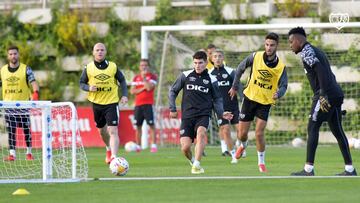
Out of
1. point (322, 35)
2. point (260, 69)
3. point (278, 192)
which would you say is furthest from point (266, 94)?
point (322, 35)

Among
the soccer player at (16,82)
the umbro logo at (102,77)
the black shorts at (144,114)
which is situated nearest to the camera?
the umbro logo at (102,77)

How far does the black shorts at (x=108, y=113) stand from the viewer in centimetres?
1645

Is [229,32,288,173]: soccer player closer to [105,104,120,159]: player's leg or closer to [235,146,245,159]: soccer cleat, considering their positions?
[235,146,245,159]: soccer cleat

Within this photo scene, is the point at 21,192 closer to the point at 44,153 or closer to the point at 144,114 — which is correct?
the point at 44,153

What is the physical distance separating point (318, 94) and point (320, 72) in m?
0.35

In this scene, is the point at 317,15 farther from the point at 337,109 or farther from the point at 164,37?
the point at 337,109

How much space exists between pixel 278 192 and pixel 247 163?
6.18 m

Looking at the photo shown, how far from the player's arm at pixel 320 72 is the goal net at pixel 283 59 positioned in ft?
34.2

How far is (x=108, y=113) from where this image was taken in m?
16.5

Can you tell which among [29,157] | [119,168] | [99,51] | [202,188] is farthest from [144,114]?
[202,188]

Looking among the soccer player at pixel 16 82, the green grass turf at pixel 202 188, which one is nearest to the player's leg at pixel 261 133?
the green grass turf at pixel 202 188

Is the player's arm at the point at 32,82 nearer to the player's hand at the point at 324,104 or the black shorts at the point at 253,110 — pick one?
the black shorts at the point at 253,110

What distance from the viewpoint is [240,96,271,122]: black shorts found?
50.2 ft

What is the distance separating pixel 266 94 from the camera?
15.4 m
